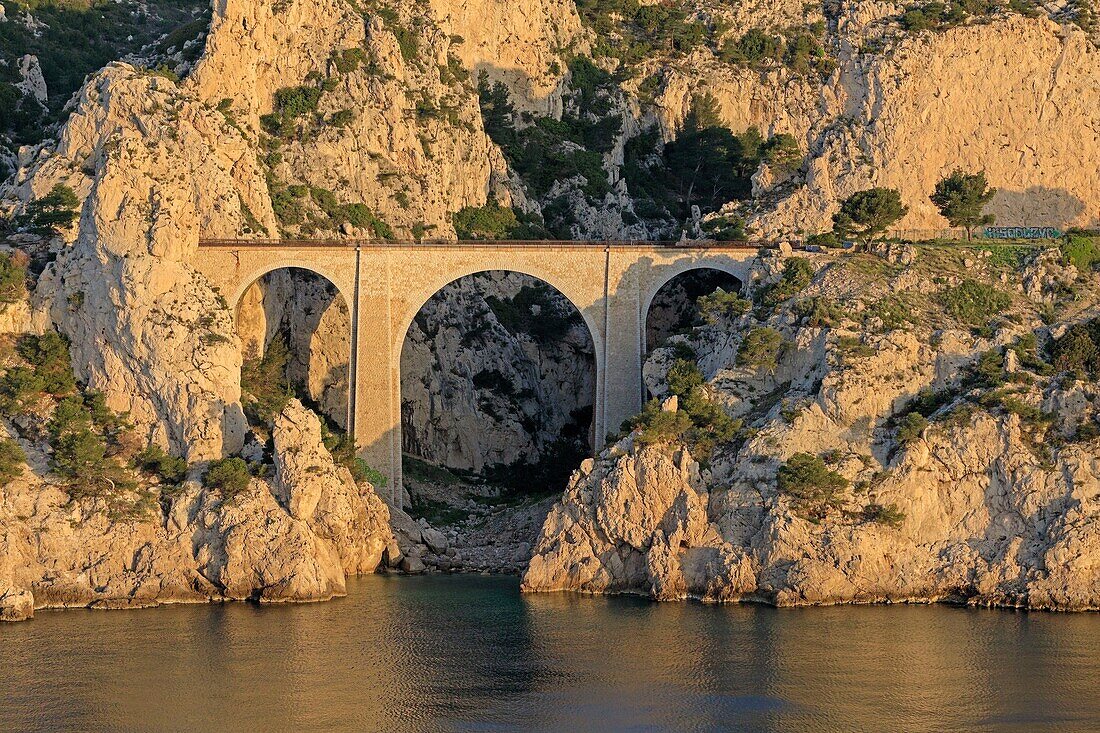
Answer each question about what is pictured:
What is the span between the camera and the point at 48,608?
6094cm

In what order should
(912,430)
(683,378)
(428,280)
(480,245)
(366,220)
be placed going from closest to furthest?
1. (912,430)
2. (683,378)
3. (428,280)
4. (480,245)
5. (366,220)

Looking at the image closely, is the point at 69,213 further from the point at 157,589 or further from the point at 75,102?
the point at 157,589

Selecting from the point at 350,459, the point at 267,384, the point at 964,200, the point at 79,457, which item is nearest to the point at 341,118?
the point at 267,384

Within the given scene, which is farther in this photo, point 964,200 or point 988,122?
point 988,122

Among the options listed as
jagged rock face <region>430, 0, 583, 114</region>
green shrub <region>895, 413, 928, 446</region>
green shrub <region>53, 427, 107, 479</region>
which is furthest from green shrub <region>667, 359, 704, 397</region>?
jagged rock face <region>430, 0, 583, 114</region>

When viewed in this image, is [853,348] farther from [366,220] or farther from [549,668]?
[366,220]

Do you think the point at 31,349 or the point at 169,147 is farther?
the point at 169,147

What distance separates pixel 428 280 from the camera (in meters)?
76.1

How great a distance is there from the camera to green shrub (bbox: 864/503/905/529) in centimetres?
Result: 6197

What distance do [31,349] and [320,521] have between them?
48.0 feet

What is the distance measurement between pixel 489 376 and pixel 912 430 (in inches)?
1164

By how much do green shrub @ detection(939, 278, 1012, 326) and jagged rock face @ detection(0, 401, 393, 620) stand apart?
28074 millimetres

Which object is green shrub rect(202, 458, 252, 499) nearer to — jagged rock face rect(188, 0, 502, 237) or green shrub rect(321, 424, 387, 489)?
green shrub rect(321, 424, 387, 489)

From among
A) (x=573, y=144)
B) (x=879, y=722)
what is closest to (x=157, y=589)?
(x=879, y=722)
